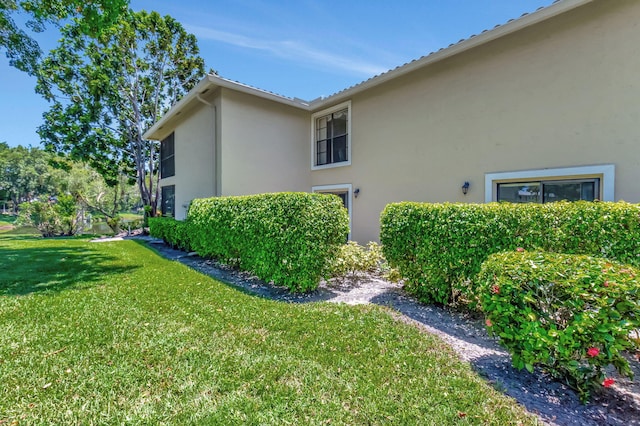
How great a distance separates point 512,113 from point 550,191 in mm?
1969

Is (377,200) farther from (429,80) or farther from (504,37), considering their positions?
(504,37)

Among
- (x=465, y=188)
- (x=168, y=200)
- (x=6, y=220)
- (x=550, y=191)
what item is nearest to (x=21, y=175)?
(x=6, y=220)

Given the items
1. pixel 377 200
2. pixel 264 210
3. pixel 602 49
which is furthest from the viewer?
pixel 377 200

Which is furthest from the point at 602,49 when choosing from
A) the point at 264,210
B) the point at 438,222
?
the point at 264,210

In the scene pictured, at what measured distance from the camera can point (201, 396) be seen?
2.70 m

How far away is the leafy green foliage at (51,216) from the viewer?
16.8 metres

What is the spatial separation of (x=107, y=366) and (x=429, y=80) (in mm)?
9185

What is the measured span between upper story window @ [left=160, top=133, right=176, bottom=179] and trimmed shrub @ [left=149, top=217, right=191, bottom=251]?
9.82ft

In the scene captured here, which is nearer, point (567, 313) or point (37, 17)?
point (567, 313)

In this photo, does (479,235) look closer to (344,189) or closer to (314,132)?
(344,189)

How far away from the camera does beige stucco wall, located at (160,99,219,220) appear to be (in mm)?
10672

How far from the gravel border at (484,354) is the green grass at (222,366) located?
25 centimetres

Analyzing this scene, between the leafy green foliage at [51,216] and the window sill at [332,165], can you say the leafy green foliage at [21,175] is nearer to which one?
the leafy green foliage at [51,216]

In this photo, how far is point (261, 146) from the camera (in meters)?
10.8
